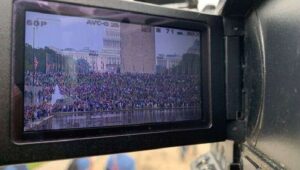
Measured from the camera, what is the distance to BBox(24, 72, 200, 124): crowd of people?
66cm

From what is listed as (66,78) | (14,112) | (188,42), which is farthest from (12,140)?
(188,42)

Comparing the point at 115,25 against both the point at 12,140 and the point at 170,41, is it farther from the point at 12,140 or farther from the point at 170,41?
the point at 12,140

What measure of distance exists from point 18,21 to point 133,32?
0.82 ft

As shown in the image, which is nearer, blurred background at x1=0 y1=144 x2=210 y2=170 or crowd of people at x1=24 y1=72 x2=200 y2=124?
crowd of people at x1=24 y1=72 x2=200 y2=124

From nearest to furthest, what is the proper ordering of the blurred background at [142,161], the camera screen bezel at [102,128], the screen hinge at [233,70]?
the camera screen bezel at [102,128] → the screen hinge at [233,70] → the blurred background at [142,161]

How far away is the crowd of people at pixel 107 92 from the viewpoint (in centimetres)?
66

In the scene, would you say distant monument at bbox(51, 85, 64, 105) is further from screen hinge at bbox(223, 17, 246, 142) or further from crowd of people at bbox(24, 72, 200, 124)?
screen hinge at bbox(223, 17, 246, 142)

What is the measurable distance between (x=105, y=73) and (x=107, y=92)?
4 cm

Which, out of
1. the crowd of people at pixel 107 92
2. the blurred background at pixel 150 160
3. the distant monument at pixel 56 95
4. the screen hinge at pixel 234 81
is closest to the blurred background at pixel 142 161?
the blurred background at pixel 150 160

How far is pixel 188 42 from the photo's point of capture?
83cm

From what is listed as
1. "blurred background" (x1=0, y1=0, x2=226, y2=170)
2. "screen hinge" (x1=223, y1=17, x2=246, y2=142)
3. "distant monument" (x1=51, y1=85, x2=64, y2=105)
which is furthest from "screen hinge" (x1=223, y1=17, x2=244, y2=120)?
"blurred background" (x1=0, y1=0, x2=226, y2=170)

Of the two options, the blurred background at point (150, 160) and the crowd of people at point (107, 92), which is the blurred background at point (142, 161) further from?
the crowd of people at point (107, 92)

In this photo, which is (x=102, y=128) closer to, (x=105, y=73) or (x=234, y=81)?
(x=105, y=73)

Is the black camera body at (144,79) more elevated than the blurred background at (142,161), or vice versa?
the black camera body at (144,79)
